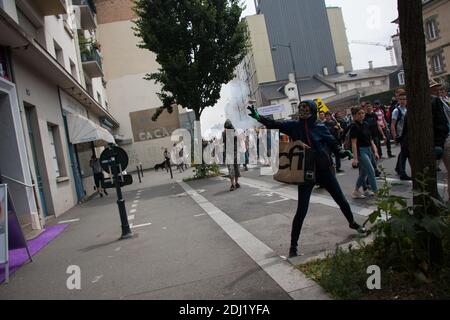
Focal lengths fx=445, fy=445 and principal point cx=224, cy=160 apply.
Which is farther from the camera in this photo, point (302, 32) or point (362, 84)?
point (302, 32)

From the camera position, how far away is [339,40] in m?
77.3

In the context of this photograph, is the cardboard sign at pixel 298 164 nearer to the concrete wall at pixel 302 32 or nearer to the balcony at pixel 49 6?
the balcony at pixel 49 6

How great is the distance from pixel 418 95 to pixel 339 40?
78599mm

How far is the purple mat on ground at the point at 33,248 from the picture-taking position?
6.31 m

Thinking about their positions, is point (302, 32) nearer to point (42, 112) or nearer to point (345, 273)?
point (42, 112)

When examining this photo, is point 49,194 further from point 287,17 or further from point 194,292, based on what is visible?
point 287,17

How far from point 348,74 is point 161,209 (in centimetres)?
6524

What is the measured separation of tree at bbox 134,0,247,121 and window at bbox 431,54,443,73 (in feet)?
A: 79.2

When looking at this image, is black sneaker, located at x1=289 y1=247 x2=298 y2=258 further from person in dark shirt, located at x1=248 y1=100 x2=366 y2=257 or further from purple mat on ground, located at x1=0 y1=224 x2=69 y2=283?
purple mat on ground, located at x1=0 y1=224 x2=69 y2=283

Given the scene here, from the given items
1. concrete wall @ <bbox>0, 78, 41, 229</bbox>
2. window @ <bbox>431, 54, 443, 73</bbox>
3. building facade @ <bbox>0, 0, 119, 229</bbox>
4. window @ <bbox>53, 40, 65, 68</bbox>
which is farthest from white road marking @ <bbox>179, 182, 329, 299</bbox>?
window @ <bbox>431, 54, 443, 73</bbox>

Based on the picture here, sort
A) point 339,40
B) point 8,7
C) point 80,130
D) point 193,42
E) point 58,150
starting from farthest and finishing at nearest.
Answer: point 339,40
point 193,42
point 80,130
point 58,150
point 8,7

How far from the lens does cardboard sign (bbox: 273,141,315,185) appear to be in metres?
5.09

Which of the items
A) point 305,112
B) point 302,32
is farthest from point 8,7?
point 302,32

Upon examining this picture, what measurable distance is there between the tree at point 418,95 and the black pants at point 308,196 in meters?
1.56
